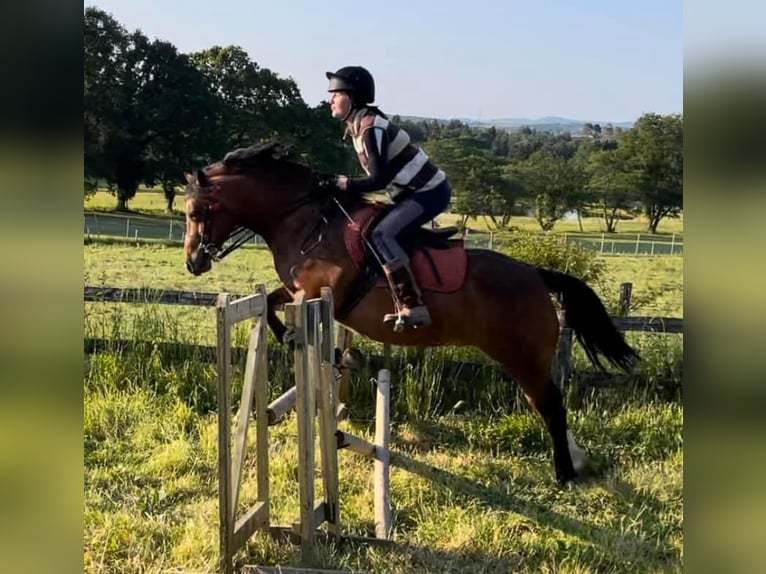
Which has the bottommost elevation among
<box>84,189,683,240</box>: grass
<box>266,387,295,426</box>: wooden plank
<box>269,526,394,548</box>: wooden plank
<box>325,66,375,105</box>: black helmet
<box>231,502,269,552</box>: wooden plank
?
<box>269,526,394,548</box>: wooden plank

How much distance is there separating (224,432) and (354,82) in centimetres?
189

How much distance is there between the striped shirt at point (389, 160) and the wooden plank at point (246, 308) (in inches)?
38.5

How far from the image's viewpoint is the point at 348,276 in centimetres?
398

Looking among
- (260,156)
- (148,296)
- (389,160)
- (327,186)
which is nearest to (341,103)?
(389,160)

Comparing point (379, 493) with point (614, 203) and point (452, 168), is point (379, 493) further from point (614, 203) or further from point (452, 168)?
point (614, 203)

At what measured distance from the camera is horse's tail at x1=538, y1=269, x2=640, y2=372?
4.02 m

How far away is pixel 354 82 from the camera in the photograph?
3666mm

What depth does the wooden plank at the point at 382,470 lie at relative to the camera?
11.3 feet

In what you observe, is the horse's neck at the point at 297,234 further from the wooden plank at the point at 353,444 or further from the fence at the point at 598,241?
the fence at the point at 598,241

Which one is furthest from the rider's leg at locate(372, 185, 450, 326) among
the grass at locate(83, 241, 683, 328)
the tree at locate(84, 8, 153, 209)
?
the tree at locate(84, 8, 153, 209)

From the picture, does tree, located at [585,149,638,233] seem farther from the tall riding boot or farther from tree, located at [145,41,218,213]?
tree, located at [145,41,218,213]

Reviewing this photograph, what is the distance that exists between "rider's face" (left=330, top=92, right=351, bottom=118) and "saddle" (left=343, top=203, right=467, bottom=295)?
1.74 ft

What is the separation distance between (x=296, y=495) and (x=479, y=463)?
44.7 inches

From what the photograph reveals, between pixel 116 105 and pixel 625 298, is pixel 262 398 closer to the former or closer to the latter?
pixel 625 298
